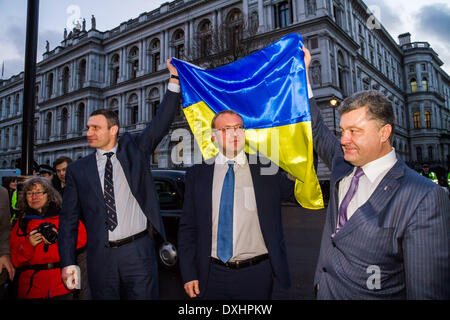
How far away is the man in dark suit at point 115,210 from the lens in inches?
98.7

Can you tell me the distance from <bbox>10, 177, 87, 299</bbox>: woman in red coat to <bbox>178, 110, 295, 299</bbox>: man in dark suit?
1.40 metres

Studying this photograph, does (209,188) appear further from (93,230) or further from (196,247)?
(93,230)

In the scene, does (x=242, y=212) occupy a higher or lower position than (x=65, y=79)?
lower

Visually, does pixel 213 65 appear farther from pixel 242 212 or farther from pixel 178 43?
pixel 242 212

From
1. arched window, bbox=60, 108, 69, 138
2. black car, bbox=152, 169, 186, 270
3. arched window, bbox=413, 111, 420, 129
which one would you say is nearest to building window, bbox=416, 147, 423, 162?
arched window, bbox=413, 111, 420, 129

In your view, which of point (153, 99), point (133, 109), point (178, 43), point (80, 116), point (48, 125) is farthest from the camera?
point (48, 125)

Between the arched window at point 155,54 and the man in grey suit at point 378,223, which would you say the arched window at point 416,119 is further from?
the man in grey suit at point 378,223

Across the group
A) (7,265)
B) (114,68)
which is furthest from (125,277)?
(114,68)

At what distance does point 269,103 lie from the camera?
300cm

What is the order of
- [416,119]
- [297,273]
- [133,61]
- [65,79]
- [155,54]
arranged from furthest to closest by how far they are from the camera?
[416,119]
[65,79]
[133,61]
[155,54]
[297,273]

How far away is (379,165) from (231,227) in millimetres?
1162

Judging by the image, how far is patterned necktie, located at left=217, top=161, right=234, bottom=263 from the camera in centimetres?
227

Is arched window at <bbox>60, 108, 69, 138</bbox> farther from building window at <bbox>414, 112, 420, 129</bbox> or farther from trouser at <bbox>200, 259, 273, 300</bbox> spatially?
building window at <bbox>414, 112, 420, 129</bbox>
